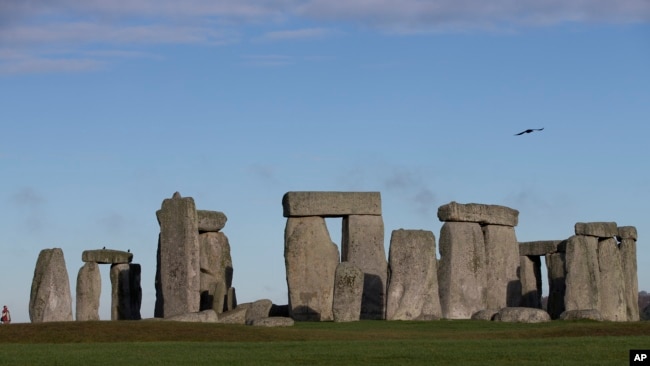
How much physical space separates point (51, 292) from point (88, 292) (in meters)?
3.22

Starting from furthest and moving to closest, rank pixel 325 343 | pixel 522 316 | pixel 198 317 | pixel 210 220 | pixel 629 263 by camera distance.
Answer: pixel 629 263, pixel 210 220, pixel 522 316, pixel 198 317, pixel 325 343

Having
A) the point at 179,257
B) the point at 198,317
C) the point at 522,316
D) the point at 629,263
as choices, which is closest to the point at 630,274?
the point at 629,263

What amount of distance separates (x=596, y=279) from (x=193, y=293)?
10.6 m

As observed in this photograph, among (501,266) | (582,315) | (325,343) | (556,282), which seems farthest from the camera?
(556,282)

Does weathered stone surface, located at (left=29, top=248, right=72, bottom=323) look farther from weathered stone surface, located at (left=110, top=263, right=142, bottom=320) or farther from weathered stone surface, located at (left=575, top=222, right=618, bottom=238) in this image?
weathered stone surface, located at (left=575, top=222, right=618, bottom=238)

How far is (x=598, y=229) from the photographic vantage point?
41875 mm

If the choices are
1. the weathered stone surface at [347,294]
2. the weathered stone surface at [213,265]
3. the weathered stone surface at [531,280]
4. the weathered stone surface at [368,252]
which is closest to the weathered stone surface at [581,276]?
the weathered stone surface at [531,280]

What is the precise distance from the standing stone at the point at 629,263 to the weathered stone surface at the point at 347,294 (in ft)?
33.8

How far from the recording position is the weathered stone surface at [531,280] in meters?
45.3

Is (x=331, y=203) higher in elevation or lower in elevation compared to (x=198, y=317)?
higher

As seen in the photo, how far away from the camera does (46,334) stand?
101ft

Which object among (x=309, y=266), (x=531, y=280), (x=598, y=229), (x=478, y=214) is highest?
(x=478, y=214)

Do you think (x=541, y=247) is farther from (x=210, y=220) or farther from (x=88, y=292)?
(x=88, y=292)

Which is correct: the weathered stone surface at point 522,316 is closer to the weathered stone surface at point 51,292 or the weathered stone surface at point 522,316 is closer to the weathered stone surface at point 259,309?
the weathered stone surface at point 259,309
